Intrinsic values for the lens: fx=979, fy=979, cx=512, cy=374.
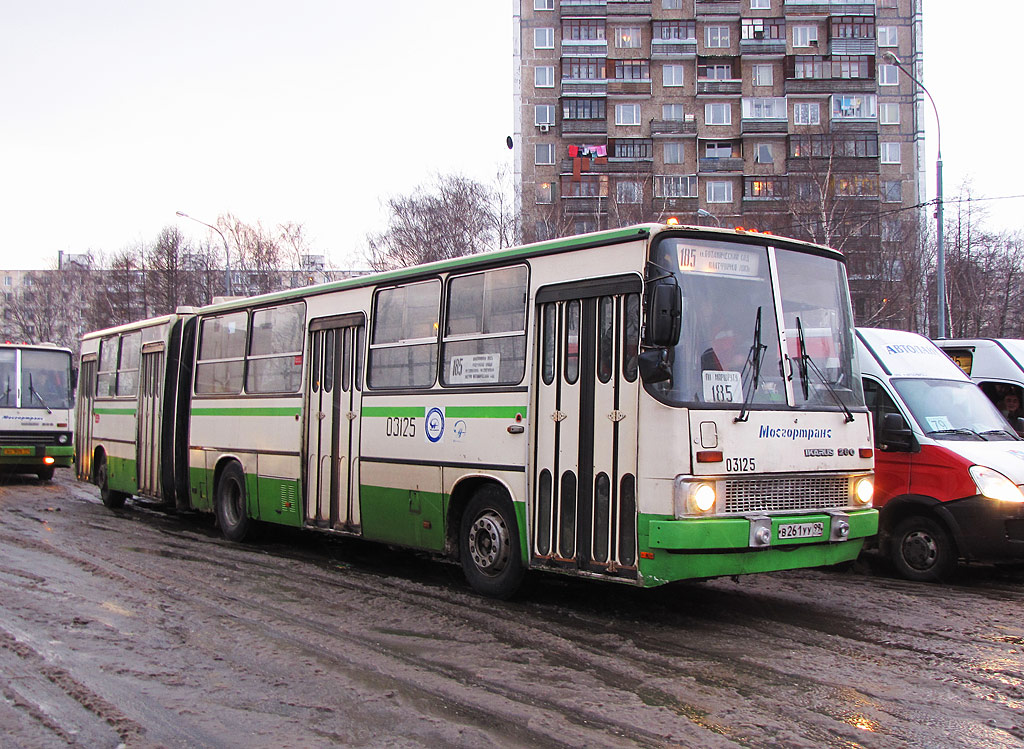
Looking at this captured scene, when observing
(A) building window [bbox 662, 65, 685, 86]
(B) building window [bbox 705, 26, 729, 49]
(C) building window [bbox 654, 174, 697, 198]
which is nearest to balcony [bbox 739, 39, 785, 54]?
(B) building window [bbox 705, 26, 729, 49]

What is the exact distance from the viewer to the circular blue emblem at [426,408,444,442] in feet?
29.6

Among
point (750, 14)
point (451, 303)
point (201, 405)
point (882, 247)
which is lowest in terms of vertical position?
point (201, 405)

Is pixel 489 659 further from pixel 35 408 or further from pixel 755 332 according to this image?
pixel 35 408

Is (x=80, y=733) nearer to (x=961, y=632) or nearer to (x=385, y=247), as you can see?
(x=961, y=632)

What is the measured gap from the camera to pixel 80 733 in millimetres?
4969

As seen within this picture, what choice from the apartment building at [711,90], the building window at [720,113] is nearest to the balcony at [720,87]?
the apartment building at [711,90]

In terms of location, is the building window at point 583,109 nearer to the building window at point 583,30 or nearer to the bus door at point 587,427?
the building window at point 583,30

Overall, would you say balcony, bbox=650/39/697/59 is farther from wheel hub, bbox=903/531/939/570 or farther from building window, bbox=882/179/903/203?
wheel hub, bbox=903/531/939/570

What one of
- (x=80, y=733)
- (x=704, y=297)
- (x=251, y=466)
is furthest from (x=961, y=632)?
(x=251, y=466)

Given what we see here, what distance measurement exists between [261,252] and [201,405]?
123 ft

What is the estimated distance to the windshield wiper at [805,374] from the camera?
301 inches

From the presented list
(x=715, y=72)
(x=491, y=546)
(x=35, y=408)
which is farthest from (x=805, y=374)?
(x=715, y=72)

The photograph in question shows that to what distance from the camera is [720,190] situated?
6178cm

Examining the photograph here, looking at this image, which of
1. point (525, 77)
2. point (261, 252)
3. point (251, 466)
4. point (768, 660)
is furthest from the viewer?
point (525, 77)
